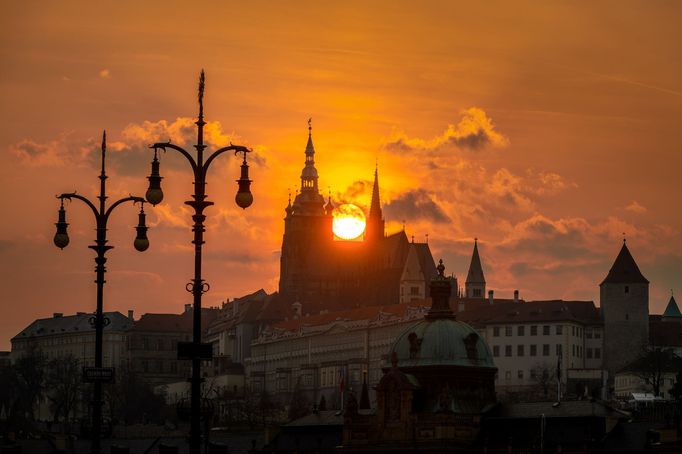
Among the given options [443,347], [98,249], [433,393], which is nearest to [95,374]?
[98,249]

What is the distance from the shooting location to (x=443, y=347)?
496 feet

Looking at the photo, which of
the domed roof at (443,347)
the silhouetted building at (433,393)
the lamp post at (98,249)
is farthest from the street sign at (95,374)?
the domed roof at (443,347)

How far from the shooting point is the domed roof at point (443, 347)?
495 feet

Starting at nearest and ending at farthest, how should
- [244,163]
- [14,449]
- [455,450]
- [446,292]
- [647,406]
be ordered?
[244,163] → [14,449] → [455,450] → [446,292] → [647,406]

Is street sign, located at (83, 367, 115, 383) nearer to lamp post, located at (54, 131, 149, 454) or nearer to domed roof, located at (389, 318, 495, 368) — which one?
lamp post, located at (54, 131, 149, 454)

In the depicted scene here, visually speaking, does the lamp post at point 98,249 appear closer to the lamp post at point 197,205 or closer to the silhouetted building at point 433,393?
the lamp post at point 197,205

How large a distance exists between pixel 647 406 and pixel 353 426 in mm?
41855

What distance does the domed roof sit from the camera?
151m

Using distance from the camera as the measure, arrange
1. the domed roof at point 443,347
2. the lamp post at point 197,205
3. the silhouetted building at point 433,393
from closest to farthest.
Result: the lamp post at point 197,205 → the silhouetted building at point 433,393 → the domed roof at point 443,347

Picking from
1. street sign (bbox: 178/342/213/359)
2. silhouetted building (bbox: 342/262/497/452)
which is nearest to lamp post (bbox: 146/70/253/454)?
street sign (bbox: 178/342/213/359)

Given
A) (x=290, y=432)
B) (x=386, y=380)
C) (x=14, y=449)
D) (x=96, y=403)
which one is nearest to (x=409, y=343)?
(x=386, y=380)

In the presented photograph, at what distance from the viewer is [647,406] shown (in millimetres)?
188750

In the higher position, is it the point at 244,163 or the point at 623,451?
the point at 244,163

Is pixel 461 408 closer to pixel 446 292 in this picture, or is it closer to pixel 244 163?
pixel 446 292
